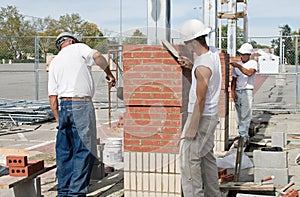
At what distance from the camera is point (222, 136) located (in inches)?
305

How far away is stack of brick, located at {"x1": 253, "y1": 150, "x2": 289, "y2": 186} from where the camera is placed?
18.5ft

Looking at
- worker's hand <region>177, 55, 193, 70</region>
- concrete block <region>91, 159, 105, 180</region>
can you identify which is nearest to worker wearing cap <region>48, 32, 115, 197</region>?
worker's hand <region>177, 55, 193, 70</region>

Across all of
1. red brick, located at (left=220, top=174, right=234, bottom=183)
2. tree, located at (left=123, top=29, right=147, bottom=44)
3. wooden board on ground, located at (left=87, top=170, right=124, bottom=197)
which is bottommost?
wooden board on ground, located at (left=87, top=170, right=124, bottom=197)

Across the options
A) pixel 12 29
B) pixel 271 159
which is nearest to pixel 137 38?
pixel 271 159

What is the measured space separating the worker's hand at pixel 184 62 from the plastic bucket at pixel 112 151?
136cm

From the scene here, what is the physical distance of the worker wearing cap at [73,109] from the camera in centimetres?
437

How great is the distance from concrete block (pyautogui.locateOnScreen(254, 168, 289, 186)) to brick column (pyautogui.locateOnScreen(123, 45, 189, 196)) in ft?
5.30

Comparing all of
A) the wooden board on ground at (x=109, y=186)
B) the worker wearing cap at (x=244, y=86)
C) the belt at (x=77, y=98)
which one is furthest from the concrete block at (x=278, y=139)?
the belt at (x=77, y=98)

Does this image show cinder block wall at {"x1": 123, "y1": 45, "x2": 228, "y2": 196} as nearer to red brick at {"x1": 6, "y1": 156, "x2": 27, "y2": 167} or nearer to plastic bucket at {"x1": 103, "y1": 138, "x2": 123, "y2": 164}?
plastic bucket at {"x1": 103, "y1": 138, "x2": 123, "y2": 164}

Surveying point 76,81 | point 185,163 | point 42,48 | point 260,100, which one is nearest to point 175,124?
point 185,163

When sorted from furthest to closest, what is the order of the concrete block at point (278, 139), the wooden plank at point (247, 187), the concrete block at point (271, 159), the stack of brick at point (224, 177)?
the concrete block at point (278, 139)
the concrete block at point (271, 159)
the stack of brick at point (224, 177)
the wooden plank at point (247, 187)

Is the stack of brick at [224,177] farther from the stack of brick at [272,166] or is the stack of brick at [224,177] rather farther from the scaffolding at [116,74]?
the scaffolding at [116,74]

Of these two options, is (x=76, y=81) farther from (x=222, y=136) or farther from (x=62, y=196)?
(x=222, y=136)

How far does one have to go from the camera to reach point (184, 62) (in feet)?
13.6
